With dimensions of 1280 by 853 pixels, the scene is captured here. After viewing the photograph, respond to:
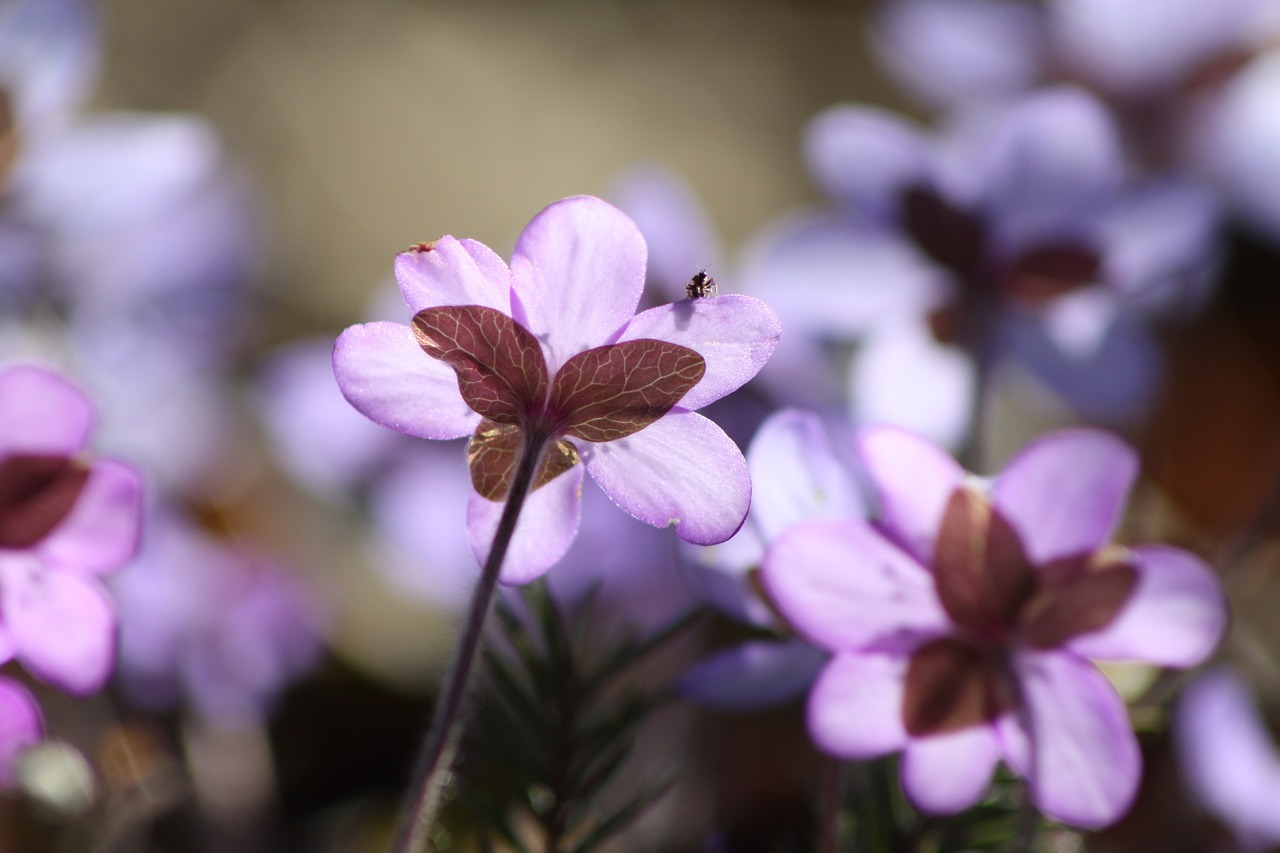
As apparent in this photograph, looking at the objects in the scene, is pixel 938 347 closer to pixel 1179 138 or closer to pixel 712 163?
pixel 1179 138

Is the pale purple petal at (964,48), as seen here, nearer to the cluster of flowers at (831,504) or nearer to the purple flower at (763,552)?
the cluster of flowers at (831,504)

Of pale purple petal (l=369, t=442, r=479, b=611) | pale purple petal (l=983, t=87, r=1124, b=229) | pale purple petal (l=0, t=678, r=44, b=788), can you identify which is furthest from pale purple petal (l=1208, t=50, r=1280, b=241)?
pale purple petal (l=0, t=678, r=44, b=788)

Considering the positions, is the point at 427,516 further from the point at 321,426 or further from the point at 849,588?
the point at 849,588

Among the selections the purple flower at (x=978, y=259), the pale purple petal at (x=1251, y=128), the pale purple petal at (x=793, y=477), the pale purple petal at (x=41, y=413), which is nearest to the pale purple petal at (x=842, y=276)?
the purple flower at (x=978, y=259)

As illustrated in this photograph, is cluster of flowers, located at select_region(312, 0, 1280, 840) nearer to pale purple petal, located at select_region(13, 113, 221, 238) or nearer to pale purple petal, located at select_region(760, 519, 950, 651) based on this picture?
pale purple petal, located at select_region(760, 519, 950, 651)

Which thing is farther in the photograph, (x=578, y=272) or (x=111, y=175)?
(x=111, y=175)

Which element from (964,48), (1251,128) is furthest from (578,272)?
(1251,128)
